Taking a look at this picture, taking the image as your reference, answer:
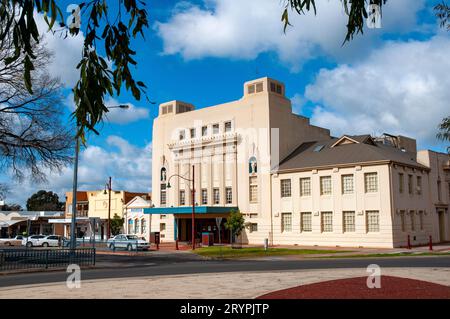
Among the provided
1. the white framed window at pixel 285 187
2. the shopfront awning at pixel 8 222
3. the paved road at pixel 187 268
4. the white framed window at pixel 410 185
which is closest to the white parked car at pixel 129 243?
the white framed window at pixel 285 187

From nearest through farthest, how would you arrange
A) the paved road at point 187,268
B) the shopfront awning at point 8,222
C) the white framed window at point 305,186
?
the paved road at point 187,268 < the white framed window at point 305,186 < the shopfront awning at point 8,222

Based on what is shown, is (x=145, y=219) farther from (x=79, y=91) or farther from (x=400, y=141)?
(x=79, y=91)

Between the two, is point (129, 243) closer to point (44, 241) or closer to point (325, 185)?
point (44, 241)

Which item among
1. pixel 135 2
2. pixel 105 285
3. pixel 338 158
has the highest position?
pixel 338 158

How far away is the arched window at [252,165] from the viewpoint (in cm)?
4928

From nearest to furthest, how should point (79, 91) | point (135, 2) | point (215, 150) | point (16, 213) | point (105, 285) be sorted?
point (79, 91)
point (135, 2)
point (105, 285)
point (215, 150)
point (16, 213)

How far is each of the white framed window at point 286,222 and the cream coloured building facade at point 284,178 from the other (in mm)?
109

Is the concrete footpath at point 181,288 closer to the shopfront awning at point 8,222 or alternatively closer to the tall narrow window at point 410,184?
the tall narrow window at point 410,184

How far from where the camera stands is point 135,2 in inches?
223

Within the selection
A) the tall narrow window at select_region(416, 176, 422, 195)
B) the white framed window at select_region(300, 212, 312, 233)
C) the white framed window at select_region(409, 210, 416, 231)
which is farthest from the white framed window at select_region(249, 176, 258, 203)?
the tall narrow window at select_region(416, 176, 422, 195)

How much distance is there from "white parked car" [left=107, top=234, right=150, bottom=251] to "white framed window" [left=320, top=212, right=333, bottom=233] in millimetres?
15919

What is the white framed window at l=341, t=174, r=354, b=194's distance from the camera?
42.9 meters
